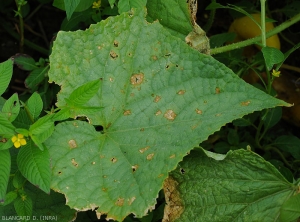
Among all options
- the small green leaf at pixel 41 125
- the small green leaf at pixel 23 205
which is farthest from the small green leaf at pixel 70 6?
the small green leaf at pixel 23 205

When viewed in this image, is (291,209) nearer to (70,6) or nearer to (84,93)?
(84,93)

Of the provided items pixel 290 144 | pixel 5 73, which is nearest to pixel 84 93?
pixel 5 73

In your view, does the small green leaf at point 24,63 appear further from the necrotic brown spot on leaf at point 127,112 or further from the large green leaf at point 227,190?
the large green leaf at point 227,190

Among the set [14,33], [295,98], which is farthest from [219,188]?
[14,33]

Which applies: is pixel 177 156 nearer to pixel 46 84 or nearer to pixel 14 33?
pixel 46 84

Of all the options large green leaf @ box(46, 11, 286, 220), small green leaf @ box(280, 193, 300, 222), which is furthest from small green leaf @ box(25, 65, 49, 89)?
small green leaf @ box(280, 193, 300, 222)

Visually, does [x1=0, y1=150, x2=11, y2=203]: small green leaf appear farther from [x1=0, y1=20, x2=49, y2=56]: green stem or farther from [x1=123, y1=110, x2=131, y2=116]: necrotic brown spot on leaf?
[x1=0, y1=20, x2=49, y2=56]: green stem
